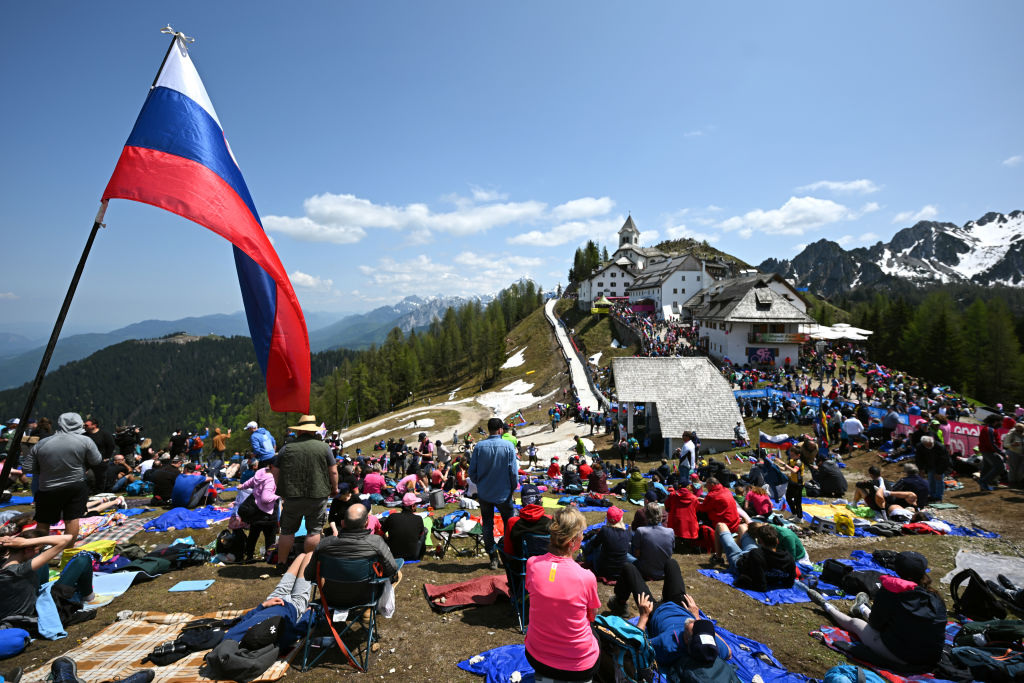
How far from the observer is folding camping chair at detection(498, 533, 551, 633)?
5359mm

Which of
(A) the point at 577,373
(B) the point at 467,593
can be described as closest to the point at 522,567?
(B) the point at 467,593

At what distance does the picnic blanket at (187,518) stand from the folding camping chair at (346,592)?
7001 mm

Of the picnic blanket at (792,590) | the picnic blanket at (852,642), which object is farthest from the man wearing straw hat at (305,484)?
the picnic blanket at (852,642)

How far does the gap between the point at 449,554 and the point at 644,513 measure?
370cm

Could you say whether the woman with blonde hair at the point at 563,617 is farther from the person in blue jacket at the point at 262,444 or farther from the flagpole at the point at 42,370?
the person in blue jacket at the point at 262,444

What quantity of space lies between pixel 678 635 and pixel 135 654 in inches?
221

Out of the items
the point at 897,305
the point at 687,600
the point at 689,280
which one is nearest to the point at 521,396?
the point at 689,280

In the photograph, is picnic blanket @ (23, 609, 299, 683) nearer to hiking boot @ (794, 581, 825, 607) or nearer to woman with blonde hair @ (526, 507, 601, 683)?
woman with blonde hair @ (526, 507, 601, 683)

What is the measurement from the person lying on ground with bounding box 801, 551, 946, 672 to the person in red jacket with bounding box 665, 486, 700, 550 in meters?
3.42

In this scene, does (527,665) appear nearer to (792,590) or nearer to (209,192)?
(792,590)

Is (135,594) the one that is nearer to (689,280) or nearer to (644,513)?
(644,513)

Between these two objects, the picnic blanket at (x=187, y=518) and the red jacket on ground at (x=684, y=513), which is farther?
the picnic blanket at (x=187, y=518)

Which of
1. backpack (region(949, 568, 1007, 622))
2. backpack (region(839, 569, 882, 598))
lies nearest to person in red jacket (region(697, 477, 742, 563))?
backpack (region(839, 569, 882, 598))

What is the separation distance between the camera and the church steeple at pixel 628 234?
4783 inches
